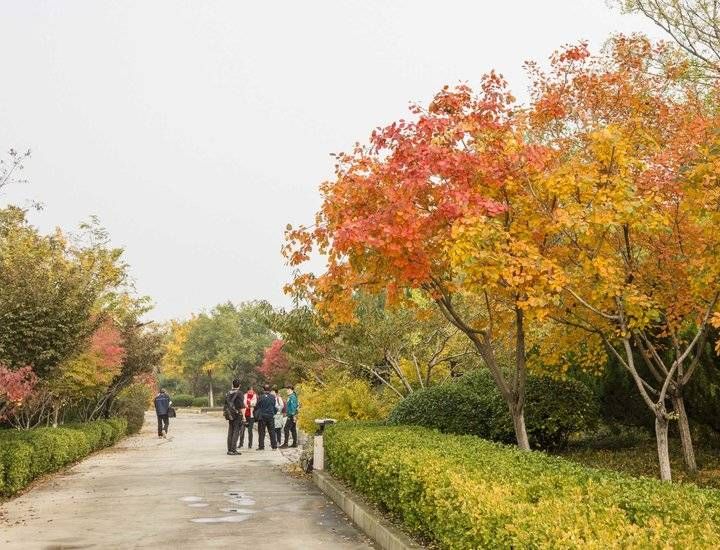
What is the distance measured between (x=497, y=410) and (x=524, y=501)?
9.14 meters

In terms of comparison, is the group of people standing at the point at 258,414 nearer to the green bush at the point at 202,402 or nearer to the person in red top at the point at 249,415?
the person in red top at the point at 249,415

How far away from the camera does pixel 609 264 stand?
10.4m

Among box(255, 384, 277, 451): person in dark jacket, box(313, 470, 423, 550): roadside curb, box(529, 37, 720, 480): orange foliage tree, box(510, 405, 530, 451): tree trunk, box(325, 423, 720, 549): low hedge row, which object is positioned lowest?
box(313, 470, 423, 550): roadside curb

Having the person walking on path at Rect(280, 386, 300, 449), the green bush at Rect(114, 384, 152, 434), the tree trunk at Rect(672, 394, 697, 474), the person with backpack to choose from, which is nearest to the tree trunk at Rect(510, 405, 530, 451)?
the tree trunk at Rect(672, 394, 697, 474)

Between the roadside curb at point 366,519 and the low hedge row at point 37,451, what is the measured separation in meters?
4.80

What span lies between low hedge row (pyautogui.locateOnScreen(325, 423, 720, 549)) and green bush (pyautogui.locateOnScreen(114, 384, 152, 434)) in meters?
25.6

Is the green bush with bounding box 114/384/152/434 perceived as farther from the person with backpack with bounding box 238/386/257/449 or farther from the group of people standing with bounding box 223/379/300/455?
the person with backpack with bounding box 238/386/257/449

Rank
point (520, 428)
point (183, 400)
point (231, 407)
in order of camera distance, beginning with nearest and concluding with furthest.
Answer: point (520, 428) < point (231, 407) < point (183, 400)

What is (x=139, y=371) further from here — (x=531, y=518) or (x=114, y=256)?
(x=531, y=518)

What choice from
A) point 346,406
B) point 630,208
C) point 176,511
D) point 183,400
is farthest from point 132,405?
point 183,400

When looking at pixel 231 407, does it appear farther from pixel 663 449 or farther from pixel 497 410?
pixel 663 449

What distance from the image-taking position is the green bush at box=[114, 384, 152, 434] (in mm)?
34469

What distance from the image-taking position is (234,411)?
→ 2188 centimetres

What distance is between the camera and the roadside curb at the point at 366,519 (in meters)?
8.47
